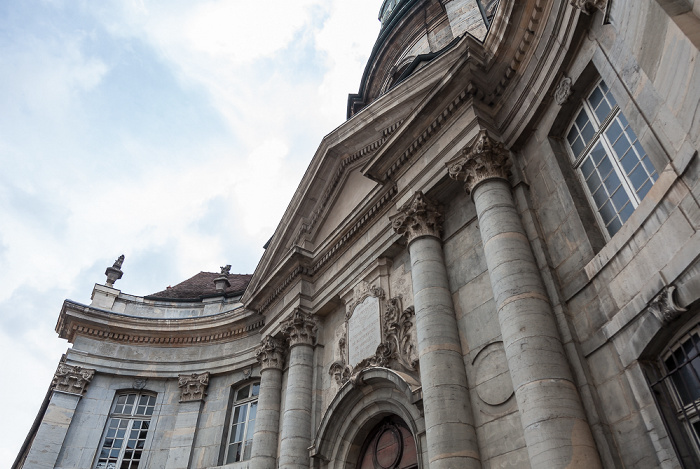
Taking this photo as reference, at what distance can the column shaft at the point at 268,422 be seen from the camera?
34.6 feet

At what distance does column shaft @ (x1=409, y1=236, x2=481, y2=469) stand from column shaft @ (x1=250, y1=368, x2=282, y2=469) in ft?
17.4

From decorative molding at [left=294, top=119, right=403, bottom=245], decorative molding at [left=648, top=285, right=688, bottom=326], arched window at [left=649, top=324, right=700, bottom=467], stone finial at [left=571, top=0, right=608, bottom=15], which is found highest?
decorative molding at [left=294, top=119, right=403, bottom=245]

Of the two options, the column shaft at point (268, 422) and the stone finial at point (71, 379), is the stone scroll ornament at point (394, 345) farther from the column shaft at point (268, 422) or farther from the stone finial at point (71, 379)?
the stone finial at point (71, 379)

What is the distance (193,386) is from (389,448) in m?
7.69

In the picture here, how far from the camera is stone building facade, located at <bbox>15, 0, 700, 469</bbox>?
188 inches

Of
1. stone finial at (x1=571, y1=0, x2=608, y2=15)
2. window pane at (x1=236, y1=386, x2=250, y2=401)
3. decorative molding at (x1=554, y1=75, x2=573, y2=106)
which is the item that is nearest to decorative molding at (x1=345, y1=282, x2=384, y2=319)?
decorative molding at (x1=554, y1=75, x2=573, y2=106)

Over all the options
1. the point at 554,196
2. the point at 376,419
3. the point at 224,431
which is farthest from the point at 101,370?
the point at 554,196

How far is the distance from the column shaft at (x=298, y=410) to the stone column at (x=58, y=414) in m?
6.64

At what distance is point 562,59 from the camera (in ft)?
22.4

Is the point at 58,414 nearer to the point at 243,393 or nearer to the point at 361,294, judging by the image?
the point at 243,393

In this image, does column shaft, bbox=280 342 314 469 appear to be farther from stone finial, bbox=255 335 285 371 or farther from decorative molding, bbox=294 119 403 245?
decorative molding, bbox=294 119 403 245

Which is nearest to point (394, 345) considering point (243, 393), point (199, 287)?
point (243, 393)

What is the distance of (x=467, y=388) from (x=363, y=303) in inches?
138

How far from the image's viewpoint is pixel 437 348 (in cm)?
702
